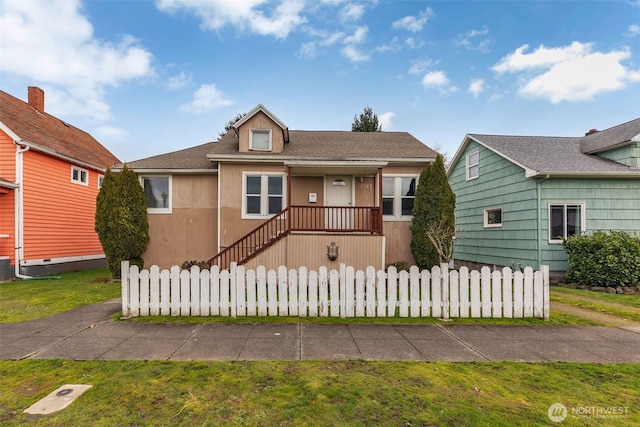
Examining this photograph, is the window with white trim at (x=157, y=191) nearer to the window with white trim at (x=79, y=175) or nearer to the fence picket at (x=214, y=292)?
the window with white trim at (x=79, y=175)

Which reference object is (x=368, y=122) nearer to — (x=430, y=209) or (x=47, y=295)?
(x=430, y=209)

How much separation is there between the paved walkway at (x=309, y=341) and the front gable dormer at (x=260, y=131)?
23.4 feet

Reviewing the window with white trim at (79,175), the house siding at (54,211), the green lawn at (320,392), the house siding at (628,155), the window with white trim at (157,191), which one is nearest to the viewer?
the green lawn at (320,392)

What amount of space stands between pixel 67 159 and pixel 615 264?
19.9 metres

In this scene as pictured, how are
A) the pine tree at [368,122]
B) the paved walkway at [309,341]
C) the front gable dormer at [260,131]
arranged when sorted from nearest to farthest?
1. the paved walkway at [309,341]
2. the front gable dormer at [260,131]
3. the pine tree at [368,122]

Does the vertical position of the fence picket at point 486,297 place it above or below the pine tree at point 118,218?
below

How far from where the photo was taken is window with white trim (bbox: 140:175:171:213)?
11.1 metres

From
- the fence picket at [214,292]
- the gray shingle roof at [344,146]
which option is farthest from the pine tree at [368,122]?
the fence picket at [214,292]

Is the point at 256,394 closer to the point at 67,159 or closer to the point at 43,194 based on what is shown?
the point at 43,194

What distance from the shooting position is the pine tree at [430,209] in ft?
32.1

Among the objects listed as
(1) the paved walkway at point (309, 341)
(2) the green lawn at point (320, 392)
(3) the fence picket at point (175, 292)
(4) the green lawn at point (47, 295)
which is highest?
(3) the fence picket at point (175, 292)

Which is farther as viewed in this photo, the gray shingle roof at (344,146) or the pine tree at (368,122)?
the pine tree at (368,122)

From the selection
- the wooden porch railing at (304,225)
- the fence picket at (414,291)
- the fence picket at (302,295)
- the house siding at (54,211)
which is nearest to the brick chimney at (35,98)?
the house siding at (54,211)

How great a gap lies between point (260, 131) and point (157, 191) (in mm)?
4399
